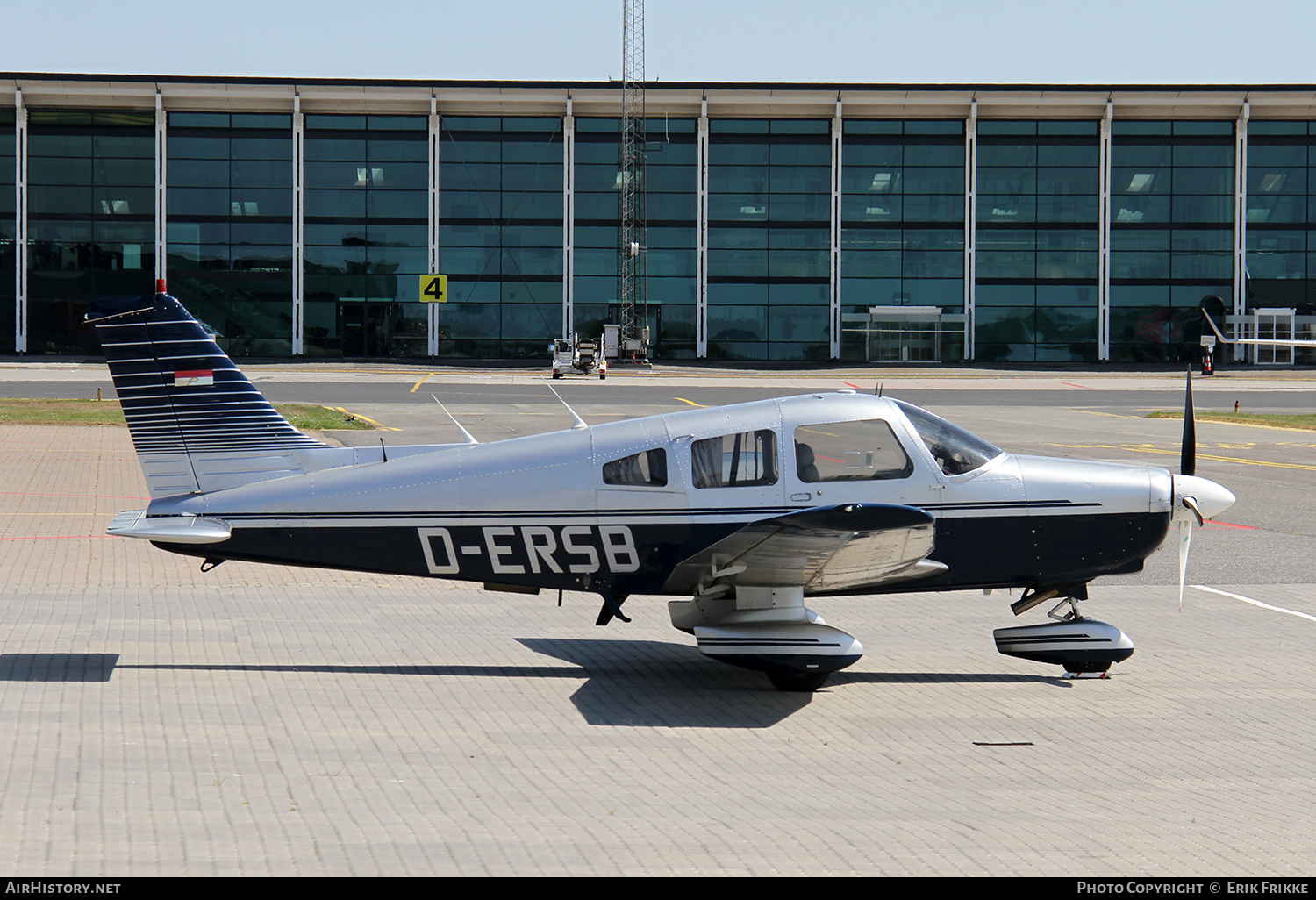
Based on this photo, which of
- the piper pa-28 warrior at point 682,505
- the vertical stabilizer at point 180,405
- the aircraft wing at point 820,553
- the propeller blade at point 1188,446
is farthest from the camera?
the propeller blade at point 1188,446

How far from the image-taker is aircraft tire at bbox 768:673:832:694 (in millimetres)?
8547

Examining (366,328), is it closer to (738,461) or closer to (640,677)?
(640,677)

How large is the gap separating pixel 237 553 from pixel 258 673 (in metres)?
0.89

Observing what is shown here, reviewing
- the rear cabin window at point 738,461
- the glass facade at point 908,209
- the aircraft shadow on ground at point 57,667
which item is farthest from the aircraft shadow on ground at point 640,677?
the glass facade at point 908,209

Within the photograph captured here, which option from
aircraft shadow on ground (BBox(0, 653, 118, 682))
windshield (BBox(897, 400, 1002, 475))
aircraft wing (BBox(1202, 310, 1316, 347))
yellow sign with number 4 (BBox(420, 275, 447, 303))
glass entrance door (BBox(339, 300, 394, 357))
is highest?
yellow sign with number 4 (BBox(420, 275, 447, 303))

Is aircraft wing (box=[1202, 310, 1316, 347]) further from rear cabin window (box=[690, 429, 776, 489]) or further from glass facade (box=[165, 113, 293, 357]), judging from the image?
glass facade (box=[165, 113, 293, 357])

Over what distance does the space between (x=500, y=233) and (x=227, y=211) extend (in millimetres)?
14677

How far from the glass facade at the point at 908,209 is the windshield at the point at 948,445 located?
199 feet

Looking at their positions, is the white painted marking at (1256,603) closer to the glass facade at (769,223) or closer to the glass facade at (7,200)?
the glass facade at (769,223)

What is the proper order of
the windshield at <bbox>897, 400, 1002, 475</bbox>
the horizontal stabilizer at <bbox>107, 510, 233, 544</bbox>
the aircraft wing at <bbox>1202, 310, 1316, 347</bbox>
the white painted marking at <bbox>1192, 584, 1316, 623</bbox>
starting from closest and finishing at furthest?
the horizontal stabilizer at <bbox>107, 510, 233, 544</bbox> < the windshield at <bbox>897, 400, 1002, 475</bbox> < the white painted marking at <bbox>1192, 584, 1316, 623</bbox> < the aircraft wing at <bbox>1202, 310, 1316, 347</bbox>

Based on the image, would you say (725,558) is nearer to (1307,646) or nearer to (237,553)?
(237,553)

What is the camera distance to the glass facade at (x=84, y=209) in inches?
2581

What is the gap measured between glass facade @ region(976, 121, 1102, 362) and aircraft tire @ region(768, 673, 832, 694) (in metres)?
62.7

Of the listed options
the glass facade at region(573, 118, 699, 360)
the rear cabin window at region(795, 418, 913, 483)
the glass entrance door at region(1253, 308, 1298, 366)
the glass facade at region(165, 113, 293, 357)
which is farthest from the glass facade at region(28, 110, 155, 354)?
the rear cabin window at region(795, 418, 913, 483)
